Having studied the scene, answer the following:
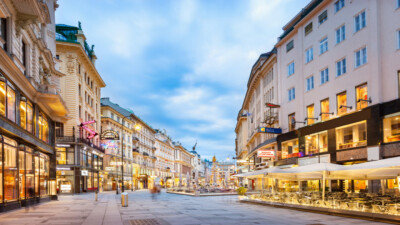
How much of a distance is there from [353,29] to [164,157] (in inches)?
4278

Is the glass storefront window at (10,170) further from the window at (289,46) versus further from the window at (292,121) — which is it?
the window at (289,46)

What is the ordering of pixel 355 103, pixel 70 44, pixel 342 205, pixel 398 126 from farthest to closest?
1. pixel 70 44
2. pixel 355 103
3. pixel 398 126
4. pixel 342 205

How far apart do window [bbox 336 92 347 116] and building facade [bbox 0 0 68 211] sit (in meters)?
23.4

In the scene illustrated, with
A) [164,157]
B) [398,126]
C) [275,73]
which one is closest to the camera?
[398,126]

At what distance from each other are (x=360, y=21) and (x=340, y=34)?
9.58ft

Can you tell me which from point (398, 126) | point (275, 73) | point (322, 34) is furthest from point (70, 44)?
point (398, 126)

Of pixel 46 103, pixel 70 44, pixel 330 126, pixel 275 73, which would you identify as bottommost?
pixel 330 126

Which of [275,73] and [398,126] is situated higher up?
[275,73]

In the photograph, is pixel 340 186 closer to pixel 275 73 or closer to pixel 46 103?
pixel 275 73

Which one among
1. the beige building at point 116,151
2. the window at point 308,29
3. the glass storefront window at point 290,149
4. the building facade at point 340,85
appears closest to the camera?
the building facade at point 340,85

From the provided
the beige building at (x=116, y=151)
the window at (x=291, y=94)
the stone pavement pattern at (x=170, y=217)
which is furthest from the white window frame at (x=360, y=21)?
the beige building at (x=116, y=151)

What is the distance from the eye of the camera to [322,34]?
33.9m

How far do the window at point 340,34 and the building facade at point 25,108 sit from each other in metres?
23.5

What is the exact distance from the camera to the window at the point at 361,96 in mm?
27073
